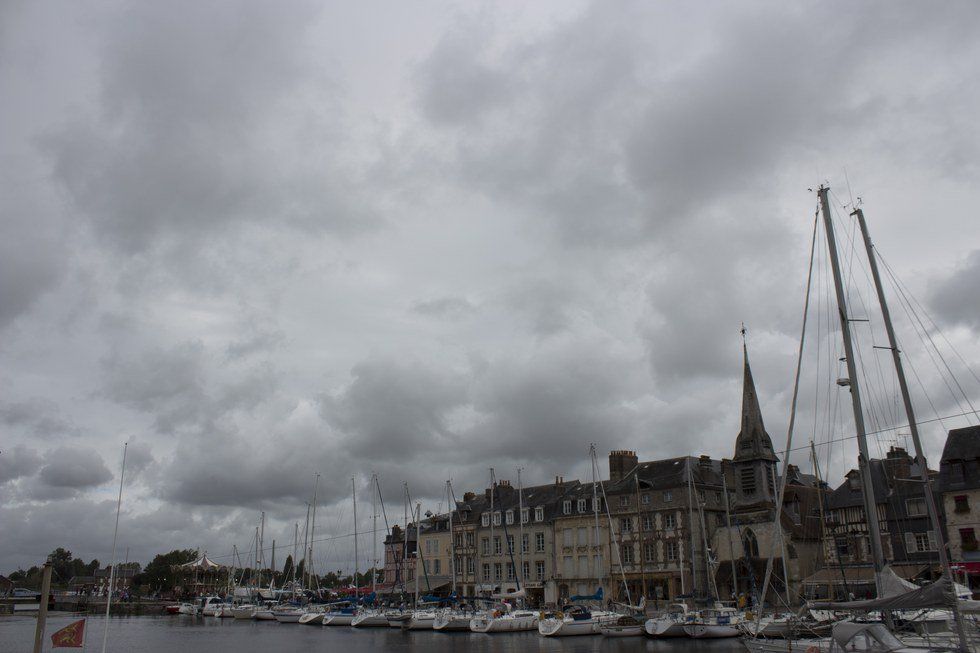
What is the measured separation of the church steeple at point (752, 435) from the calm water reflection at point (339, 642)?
26.2 metres

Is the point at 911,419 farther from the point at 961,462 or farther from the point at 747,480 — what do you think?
the point at 747,480

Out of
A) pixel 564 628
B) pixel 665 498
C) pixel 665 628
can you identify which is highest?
pixel 665 498

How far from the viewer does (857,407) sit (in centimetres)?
2647

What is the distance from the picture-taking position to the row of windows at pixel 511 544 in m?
79.2

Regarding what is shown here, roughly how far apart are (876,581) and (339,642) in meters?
38.6

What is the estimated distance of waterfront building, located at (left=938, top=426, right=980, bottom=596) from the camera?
51156mm

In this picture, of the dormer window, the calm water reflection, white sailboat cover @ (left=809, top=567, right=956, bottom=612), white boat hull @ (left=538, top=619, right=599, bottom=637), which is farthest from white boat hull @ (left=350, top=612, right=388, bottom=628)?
white sailboat cover @ (left=809, top=567, right=956, bottom=612)

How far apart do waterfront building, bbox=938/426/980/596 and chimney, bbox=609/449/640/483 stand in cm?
2951

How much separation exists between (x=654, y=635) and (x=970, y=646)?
30.2 meters

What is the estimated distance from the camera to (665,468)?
7250 cm

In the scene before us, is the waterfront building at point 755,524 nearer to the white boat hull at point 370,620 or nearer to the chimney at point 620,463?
the chimney at point 620,463

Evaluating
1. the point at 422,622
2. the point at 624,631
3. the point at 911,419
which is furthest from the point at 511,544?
the point at 911,419

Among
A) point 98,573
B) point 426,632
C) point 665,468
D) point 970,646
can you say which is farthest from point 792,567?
point 98,573

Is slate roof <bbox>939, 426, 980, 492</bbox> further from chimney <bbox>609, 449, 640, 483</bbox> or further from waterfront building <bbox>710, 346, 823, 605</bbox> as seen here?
chimney <bbox>609, 449, 640, 483</bbox>
